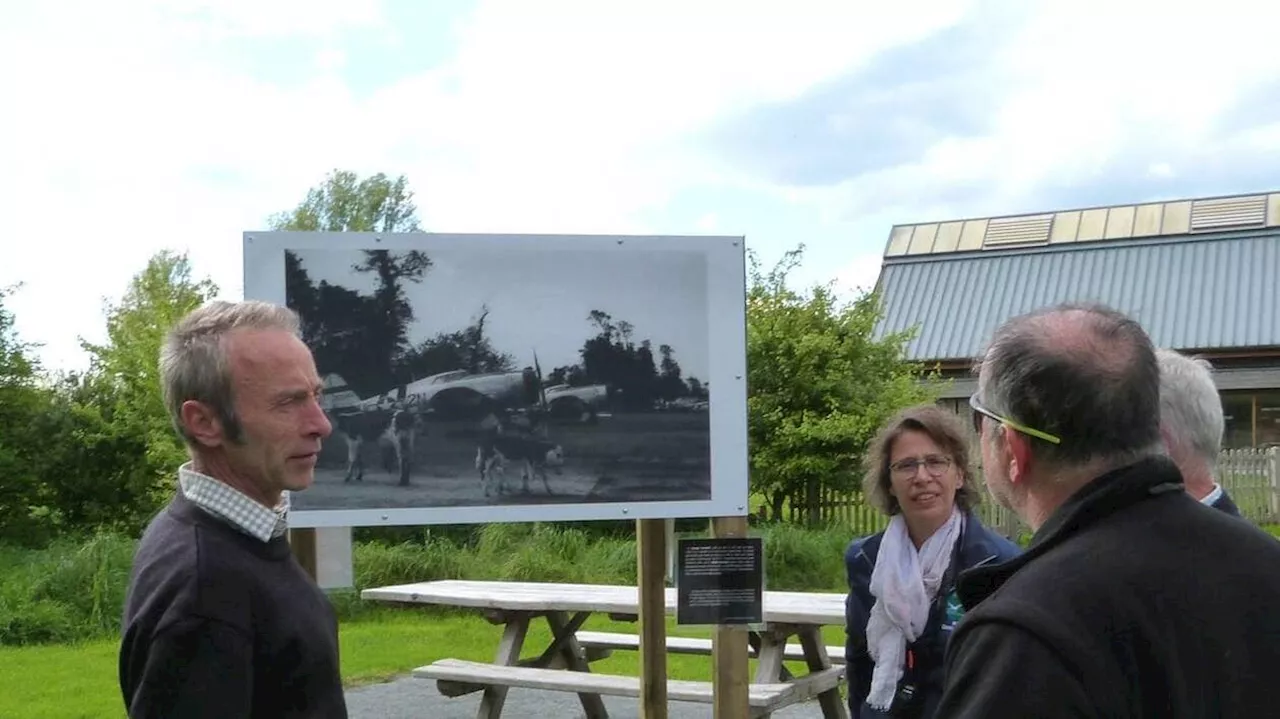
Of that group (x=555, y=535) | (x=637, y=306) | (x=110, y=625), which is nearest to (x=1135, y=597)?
(x=637, y=306)

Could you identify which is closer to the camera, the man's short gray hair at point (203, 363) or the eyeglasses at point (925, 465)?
the man's short gray hair at point (203, 363)

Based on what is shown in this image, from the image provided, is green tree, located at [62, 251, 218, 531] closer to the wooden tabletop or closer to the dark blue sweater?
the wooden tabletop

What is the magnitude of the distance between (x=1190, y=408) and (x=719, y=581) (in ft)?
6.60

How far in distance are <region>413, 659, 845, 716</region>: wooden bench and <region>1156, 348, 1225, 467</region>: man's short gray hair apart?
338cm

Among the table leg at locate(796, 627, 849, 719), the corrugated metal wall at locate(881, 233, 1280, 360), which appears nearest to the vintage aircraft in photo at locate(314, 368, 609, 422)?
the table leg at locate(796, 627, 849, 719)

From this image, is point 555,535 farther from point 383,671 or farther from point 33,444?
point 33,444

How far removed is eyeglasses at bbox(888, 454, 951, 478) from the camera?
418cm

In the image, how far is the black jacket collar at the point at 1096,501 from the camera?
6.37ft

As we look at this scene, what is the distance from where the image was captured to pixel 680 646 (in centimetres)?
805

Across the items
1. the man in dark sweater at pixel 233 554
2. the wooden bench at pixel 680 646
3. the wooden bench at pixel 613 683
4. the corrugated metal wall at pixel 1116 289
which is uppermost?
the corrugated metal wall at pixel 1116 289

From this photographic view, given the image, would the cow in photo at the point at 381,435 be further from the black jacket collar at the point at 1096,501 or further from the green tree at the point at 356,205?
the green tree at the point at 356,205

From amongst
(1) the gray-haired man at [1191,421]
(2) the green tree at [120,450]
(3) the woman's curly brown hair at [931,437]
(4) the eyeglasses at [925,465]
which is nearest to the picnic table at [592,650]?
(3) the woman's curly brown hair at [931,437]

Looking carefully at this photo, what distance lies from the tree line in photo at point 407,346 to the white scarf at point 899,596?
97cm

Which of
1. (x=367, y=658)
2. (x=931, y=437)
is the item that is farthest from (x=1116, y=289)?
(x=931, y=437)
